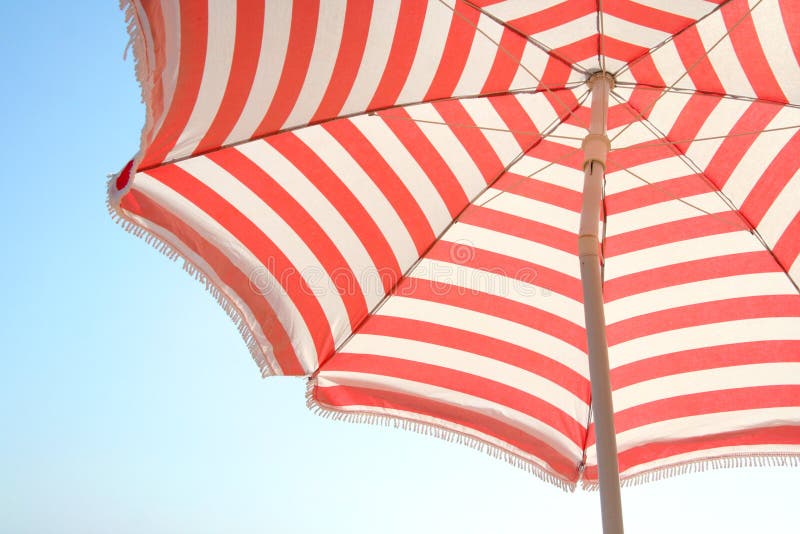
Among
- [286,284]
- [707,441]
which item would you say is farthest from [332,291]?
[707,441]

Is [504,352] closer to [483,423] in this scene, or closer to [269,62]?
[483,423]

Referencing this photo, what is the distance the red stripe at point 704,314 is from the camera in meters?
2.91

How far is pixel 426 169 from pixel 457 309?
0.63m

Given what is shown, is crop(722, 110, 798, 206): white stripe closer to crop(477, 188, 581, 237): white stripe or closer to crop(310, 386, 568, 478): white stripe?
crop(477, 188, 581, 237): white stripe

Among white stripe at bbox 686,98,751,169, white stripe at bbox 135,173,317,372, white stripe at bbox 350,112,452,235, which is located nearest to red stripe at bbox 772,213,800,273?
white stripe at bbox 686,98,751,169

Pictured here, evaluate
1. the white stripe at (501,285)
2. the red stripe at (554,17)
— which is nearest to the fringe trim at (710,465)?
the white stripe at (501,285)

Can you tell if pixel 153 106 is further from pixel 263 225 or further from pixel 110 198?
pixel 263 225

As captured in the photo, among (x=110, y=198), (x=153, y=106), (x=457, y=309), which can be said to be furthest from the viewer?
(x=457, y=309)

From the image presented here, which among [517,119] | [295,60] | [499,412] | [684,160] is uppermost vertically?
[517,119]

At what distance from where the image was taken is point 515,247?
3104 millimetres

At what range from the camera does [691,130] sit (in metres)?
2.95

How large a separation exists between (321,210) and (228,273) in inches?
18.1

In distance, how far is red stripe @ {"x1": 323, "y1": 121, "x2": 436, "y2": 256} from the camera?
277cm

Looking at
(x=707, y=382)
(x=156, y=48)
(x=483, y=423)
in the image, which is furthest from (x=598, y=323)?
(x=156, y=48)
